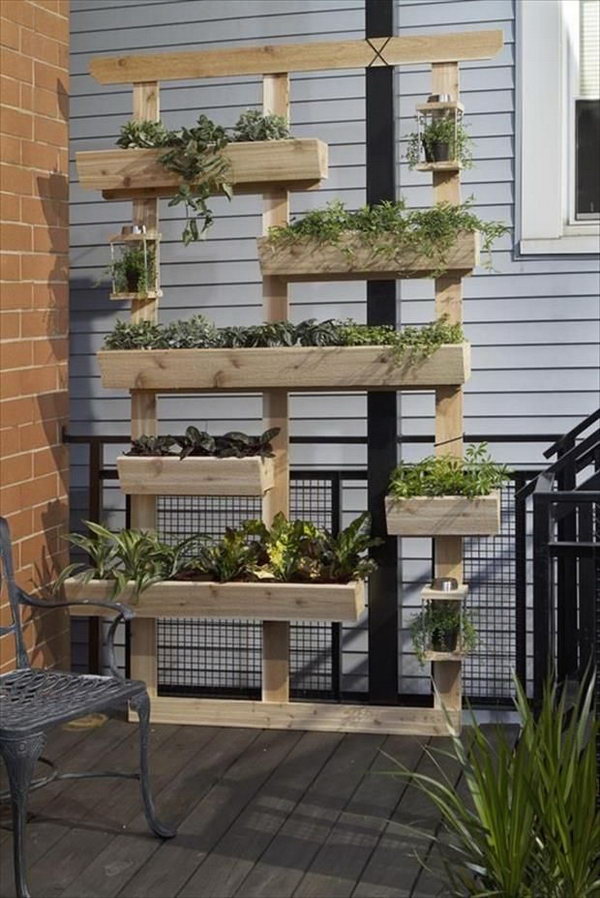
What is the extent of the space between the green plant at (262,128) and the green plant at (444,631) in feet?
5.53

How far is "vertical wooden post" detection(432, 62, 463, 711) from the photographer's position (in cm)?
488

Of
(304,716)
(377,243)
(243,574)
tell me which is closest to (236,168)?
(377,243)

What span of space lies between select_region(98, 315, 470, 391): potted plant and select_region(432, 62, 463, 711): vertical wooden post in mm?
102

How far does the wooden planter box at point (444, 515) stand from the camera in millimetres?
4762

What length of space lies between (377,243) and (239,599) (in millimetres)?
1289

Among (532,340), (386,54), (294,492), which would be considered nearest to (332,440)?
(294,492)

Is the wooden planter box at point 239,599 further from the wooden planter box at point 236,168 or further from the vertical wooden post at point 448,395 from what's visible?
the wooden planter box at point 236,168

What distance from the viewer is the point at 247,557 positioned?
16.4ft

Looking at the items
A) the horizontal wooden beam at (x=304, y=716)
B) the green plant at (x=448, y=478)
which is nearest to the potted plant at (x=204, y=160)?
the green plant at (x=448, y=478)

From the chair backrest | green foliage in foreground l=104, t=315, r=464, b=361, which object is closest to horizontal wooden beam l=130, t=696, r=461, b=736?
the chair backrest

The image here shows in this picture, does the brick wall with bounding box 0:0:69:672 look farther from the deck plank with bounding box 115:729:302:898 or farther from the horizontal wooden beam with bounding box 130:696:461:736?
the deck plank with bounding box 115:729:302:898

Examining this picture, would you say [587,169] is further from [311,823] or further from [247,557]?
[311,823]

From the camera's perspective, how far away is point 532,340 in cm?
685

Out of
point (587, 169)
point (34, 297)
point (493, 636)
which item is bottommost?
point (493, 636)
